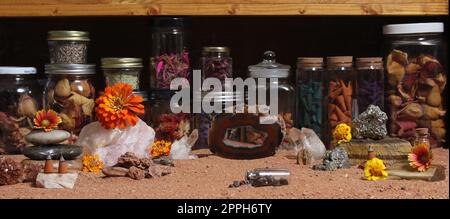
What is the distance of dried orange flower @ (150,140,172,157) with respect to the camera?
186 cm

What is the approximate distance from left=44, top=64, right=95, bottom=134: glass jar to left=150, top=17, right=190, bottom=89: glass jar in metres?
0.18

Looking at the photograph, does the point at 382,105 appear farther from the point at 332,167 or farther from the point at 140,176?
the point at 140,176

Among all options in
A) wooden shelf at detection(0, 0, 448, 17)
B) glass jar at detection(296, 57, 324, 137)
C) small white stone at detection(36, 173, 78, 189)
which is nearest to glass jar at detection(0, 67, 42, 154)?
wooden shelf at detection(0, 0, 448, 17)

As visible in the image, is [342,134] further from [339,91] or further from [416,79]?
[416,79]

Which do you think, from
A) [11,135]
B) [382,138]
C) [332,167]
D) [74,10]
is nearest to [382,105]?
[382,138]

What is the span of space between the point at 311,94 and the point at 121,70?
0.50m

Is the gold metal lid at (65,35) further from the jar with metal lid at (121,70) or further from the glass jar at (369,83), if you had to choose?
the glass jar at (369,83)

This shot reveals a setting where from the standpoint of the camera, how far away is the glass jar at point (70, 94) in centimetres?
189

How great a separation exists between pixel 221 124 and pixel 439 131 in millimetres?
592

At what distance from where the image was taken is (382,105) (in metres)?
1.97

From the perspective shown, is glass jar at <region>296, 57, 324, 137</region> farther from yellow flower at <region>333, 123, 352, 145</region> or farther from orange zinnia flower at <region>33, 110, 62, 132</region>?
orange zinnia flower at <region>33, 110, 62, 132</region>

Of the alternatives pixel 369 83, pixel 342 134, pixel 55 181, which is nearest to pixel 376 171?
pixel 342 134

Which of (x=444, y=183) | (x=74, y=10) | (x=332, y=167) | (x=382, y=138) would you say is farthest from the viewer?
(x=74, y=10)

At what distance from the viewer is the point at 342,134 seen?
1794 mm
